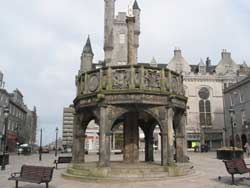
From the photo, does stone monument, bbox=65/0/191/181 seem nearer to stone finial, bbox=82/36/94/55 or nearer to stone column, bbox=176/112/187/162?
stone column, bbox=176/112/187/162

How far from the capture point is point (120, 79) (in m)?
13.2

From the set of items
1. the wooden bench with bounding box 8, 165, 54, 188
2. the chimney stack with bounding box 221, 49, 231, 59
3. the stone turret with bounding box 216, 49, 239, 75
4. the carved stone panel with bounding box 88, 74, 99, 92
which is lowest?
the wooden bench with bounding box 8, 165, 54, 188

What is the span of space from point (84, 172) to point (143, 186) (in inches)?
130

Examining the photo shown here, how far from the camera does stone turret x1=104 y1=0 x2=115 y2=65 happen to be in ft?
200

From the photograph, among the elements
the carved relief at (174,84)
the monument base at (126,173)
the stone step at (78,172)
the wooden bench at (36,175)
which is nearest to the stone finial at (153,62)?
the carved relief at (174,84)

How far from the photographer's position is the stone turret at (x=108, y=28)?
61.1 metres

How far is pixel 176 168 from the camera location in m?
12.6

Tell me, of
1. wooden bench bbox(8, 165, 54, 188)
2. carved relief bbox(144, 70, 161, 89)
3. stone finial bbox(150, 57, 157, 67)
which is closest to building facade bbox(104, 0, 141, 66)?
stone finial bbox(150, 57, 157, 67)

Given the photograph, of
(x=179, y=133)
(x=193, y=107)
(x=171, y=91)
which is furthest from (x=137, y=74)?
(x=193, y=107)

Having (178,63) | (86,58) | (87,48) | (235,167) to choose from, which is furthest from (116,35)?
(235,167)

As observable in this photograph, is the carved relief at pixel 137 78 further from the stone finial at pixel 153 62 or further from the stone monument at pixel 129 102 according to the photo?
the stone finial at pixel 153 62

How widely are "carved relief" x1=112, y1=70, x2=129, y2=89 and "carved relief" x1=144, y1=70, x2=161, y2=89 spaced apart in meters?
0.89

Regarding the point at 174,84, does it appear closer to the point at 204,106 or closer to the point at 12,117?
the point at 204,106

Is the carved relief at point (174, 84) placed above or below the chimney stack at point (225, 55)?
below
